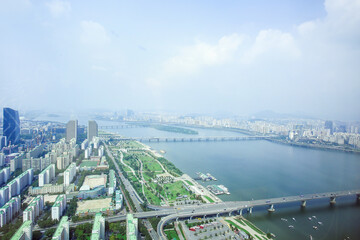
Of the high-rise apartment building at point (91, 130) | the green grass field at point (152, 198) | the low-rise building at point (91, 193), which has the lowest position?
the green grass field at point (152, 198)

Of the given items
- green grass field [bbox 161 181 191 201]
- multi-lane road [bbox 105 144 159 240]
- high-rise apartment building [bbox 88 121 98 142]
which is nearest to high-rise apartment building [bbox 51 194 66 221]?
multi-lane road [bbox 105 144 159 240]

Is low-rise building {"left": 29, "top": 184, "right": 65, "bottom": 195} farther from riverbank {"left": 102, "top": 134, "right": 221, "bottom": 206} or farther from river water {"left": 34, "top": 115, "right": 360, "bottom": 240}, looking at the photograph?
river water {"left": 34, "top": 115, "right": 360, "bottom": 240}

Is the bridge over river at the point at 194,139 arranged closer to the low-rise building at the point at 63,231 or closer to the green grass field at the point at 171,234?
the green grass field at the point at 171,234

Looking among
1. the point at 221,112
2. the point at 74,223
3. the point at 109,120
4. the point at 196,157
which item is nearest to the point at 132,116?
the point at 109,120

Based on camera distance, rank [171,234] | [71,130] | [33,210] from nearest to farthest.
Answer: [171,234]
[33,210]
[71,130]

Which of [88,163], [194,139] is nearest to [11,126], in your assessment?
[88,163]

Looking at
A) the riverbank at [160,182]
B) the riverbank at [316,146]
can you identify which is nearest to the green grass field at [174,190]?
the riverbank at [160,182]

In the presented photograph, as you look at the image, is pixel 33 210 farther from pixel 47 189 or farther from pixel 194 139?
pixel 194 139
